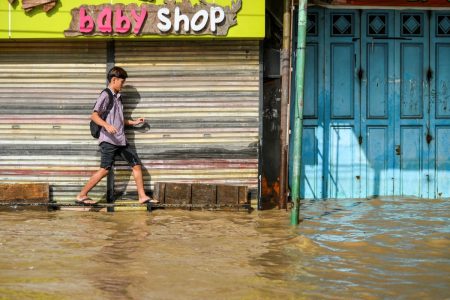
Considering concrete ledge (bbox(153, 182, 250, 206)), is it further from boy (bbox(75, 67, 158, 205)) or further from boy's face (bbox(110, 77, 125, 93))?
boy's face (bbox(110, 77, 125, 93))

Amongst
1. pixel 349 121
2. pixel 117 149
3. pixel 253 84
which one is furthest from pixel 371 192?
pixel 117 149

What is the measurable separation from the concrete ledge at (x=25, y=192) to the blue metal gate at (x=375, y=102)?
153 inches

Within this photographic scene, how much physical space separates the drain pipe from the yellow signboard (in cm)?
45

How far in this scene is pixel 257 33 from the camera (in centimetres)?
1020

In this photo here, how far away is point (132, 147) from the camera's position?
1050 centimetres

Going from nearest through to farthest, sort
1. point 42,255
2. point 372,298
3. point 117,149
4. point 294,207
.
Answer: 1. point 372,298
2. point 42,255
3. point 294,207
4. point 117,149

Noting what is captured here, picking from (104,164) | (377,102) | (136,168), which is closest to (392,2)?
(377,102)

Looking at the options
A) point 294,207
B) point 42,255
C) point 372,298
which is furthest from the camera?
point 294,207

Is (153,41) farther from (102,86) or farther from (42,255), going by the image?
(42,255)

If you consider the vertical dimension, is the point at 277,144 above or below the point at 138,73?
below

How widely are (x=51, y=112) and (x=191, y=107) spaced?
197 centimetres

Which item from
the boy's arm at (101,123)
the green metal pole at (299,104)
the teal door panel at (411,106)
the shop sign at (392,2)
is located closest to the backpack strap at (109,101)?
the boy's arm at (101,123)

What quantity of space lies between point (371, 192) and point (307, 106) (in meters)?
1.67

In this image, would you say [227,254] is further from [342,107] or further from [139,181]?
[342,107]
